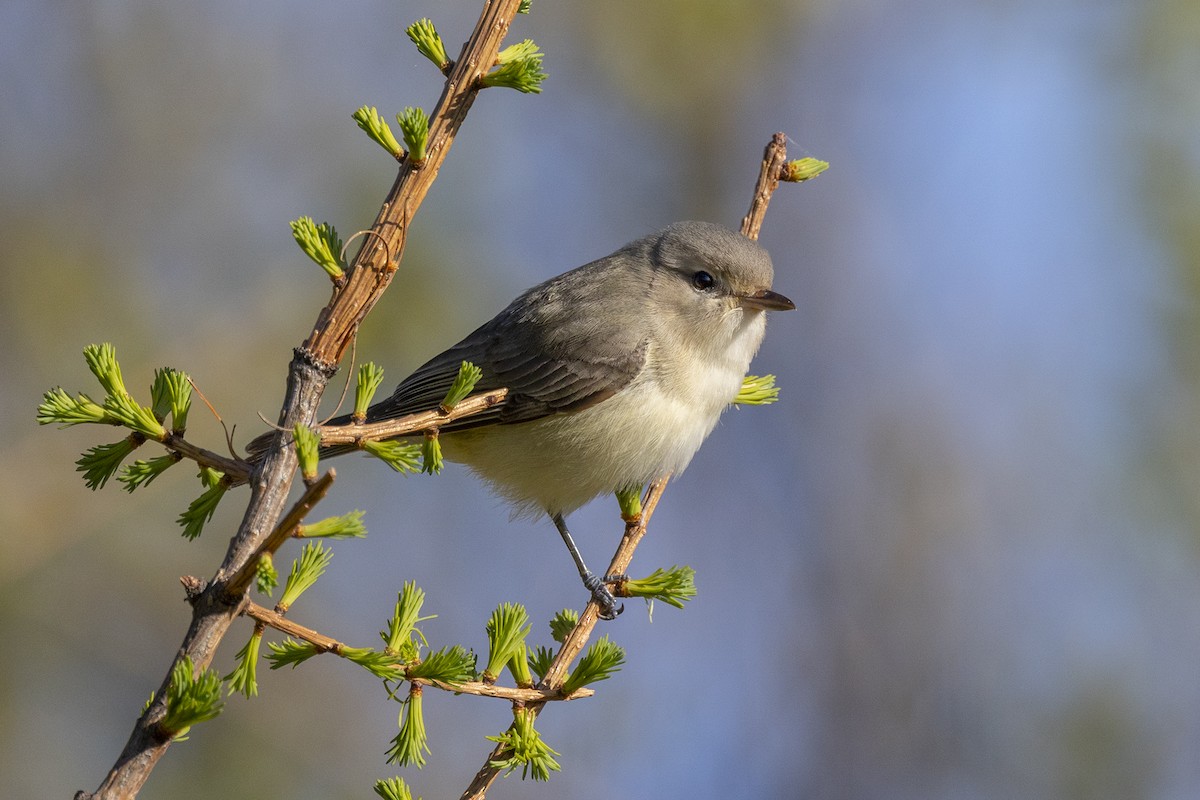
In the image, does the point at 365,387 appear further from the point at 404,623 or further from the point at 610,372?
the point at 610,372

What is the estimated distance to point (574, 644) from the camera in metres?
2.39

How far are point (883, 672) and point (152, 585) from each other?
364 centimetres

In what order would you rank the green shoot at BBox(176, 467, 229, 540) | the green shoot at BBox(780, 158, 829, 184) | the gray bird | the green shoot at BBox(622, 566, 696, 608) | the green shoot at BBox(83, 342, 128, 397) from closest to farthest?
the green shoot at BBox(83, 342, 128, 397), the green shoot at BBox(176, 467, 229, 540), the green shoot at BBox(622, 566, 696, 608), the green shoot at BBox(780, 158, 829, 184), the gray bird

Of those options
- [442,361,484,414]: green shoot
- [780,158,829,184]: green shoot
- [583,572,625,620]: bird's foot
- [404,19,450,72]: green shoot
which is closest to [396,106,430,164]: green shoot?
[404,19,450,72]: green shoot

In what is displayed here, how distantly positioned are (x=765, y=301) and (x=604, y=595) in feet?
4.21

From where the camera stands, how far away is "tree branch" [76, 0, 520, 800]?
146 centimetres

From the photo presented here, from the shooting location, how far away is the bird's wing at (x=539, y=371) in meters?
3.71

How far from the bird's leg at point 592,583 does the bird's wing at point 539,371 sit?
1.96ft

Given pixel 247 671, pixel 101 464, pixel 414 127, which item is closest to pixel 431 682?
pixel 247 671

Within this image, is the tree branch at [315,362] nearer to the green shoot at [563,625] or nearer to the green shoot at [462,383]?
the green shoot at [462,383]

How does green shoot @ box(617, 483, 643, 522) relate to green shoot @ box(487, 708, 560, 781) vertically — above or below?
above

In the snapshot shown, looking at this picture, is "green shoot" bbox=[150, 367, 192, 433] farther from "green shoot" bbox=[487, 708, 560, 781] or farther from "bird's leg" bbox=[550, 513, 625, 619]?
"bird's leg" bbox=[550, 513, 625, 619]

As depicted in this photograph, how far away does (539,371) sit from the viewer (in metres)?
3.79

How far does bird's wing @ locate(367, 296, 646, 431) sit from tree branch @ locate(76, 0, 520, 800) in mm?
1671
